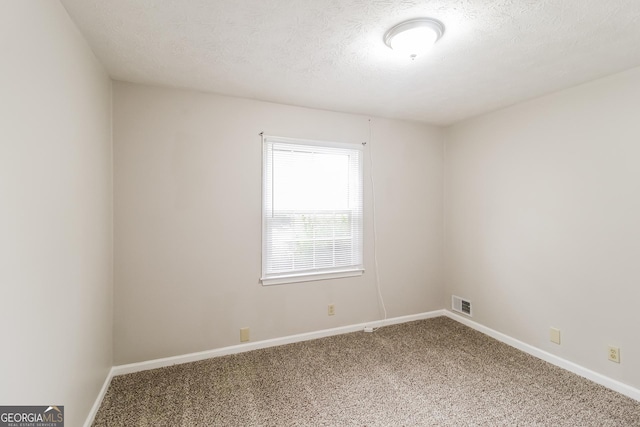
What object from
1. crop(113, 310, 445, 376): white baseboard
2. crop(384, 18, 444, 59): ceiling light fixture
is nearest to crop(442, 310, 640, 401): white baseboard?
crop(113, 310, 445, 376): white baseboard

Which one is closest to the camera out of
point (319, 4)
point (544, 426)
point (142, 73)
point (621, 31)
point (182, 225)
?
point (319, 4)

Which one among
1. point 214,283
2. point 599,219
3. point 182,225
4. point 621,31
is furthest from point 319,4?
point 599,219

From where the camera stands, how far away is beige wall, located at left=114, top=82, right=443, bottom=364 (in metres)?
2.55

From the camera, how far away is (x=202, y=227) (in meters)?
2.77

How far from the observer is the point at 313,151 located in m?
3.20

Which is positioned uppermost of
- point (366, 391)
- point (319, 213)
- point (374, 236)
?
point (319, 213)

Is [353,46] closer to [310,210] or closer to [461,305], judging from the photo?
[310,210]

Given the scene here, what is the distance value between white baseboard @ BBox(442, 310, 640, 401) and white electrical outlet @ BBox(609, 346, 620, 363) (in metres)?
0.16

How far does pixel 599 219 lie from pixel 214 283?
327 centimetres

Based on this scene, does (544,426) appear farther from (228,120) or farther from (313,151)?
(228,120)
